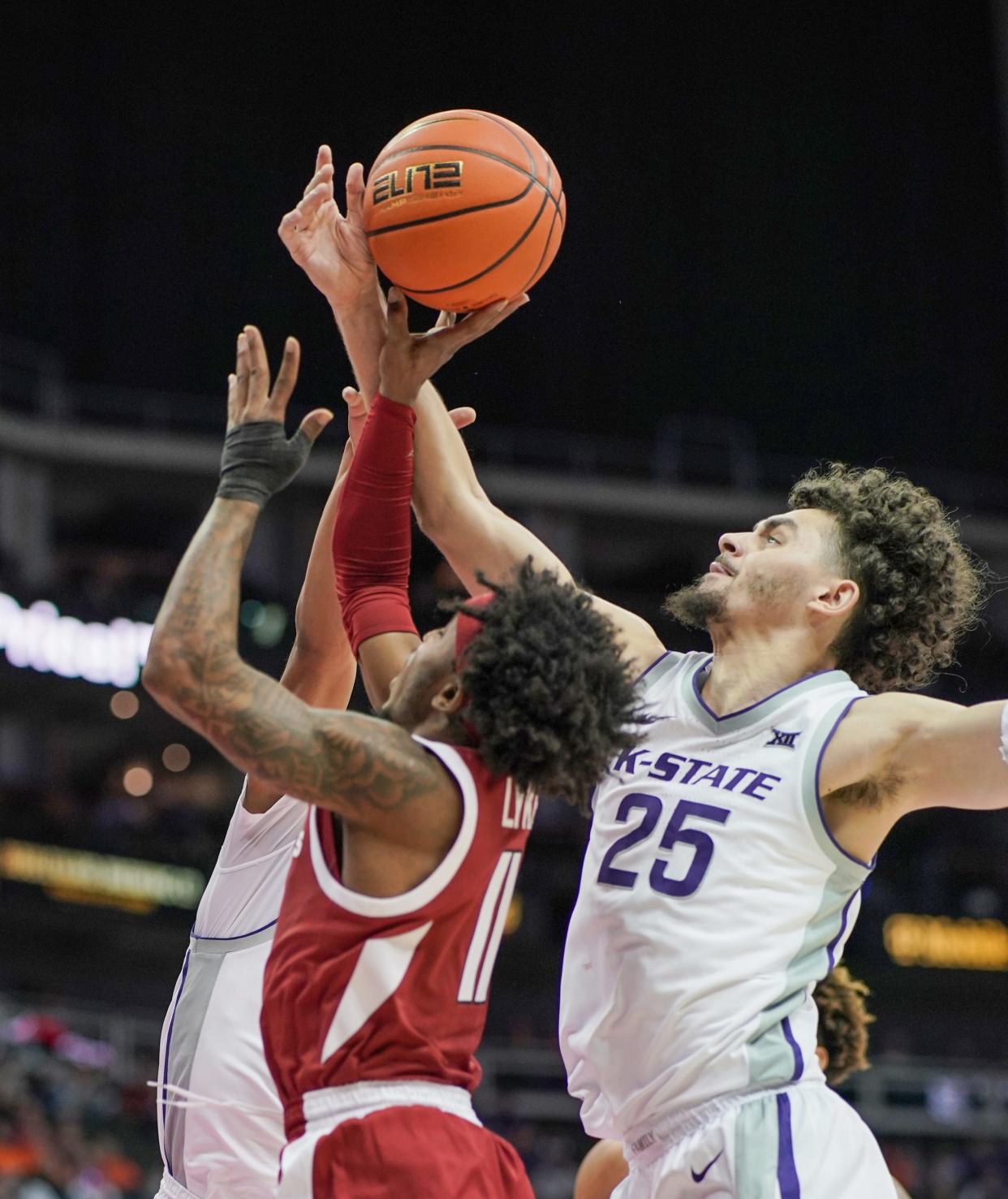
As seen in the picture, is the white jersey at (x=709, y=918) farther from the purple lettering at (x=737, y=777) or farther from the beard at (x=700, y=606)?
the beard at (x=700, y=606)

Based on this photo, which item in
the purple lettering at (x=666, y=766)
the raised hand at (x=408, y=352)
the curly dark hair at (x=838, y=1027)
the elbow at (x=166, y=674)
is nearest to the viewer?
the elbow at (x=166, y=674)

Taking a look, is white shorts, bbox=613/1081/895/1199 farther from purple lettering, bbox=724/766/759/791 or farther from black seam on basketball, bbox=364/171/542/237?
black seam on basketball, bbox=364/171/542/237

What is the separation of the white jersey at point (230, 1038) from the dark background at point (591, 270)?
14.7m

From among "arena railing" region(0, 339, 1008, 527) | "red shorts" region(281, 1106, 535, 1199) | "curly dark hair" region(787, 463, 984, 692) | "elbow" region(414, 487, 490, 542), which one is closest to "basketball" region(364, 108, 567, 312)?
"elbow" region(414, 487, 490, 542)

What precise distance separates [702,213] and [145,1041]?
12.1m

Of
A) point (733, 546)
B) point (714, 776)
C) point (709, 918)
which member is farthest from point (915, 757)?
point (733, 546)

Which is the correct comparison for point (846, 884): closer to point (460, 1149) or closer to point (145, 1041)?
point (460, 1149)

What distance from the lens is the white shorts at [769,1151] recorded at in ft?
9.82

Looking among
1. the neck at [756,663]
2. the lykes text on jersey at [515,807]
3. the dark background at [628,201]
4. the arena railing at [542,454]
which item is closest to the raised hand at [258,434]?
the lykes text on jersey at [515,807]

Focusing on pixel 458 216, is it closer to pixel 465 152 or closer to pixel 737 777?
pixel 465 152

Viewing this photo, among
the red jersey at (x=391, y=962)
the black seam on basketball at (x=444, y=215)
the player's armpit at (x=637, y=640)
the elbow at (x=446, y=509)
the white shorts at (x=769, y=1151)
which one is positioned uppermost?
the black seam on basketball at (x=444, y=215)

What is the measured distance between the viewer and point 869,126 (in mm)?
21016

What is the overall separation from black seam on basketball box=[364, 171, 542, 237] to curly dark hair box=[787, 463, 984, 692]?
0.97 metres

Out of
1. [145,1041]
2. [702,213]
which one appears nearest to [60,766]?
[145,1041]
